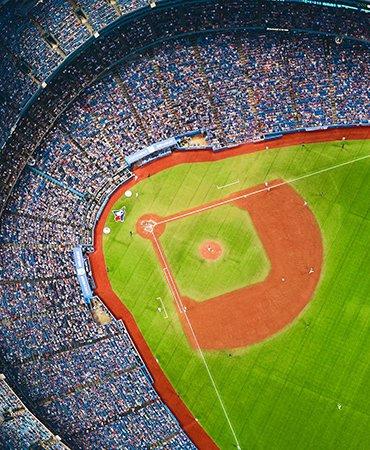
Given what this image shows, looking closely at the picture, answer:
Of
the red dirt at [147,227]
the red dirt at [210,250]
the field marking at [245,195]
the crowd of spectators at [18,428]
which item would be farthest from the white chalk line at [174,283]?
the crowd of spectators at [18,428]

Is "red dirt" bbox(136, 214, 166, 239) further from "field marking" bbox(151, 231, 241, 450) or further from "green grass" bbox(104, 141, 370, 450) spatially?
"green grass" bbox(104, 141, 370, 450)

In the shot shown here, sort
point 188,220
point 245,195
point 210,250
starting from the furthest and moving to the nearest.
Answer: point 245,195 → point 188,220 → point 210,250

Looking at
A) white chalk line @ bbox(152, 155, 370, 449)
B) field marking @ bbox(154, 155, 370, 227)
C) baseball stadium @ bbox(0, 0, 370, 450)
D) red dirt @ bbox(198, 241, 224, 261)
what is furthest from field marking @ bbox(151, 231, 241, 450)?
red dirt @ bbox(198, 241, 224, 261)

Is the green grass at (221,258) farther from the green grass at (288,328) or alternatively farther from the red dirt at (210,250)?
the green grass at (288,328)

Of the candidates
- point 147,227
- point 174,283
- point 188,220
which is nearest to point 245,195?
point 188,220

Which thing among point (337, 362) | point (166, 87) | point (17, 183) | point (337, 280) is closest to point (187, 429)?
point (337, 362)

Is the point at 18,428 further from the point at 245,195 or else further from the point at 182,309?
the point at 245,195
